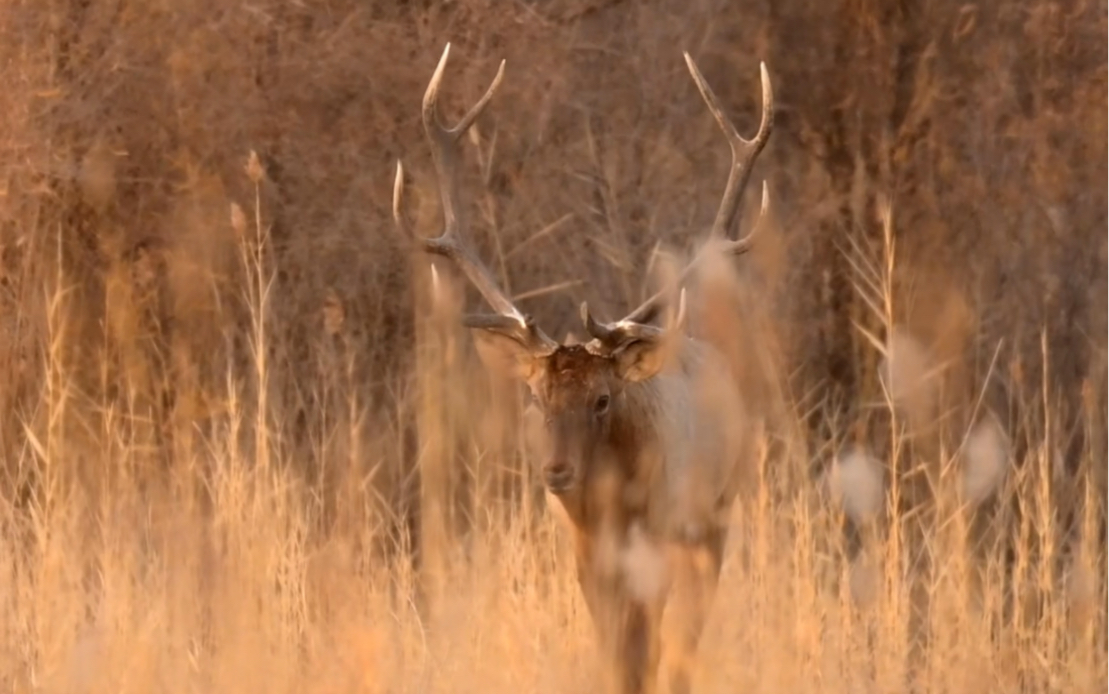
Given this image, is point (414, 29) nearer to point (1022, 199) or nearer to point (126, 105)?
point (126, 105)

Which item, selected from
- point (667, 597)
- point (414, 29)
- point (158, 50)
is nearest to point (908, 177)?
point (414, 29)

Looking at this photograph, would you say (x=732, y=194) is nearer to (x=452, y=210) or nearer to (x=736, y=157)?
(x=736, y=157)

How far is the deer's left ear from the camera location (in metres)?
5.46

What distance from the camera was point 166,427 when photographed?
8.23 metres

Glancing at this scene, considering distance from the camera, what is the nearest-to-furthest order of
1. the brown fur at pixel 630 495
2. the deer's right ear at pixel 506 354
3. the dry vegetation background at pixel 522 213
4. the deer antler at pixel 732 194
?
the brown fur at pixel 630 495 → the deer's right ear at pixel 506 354 → the deer antler at pixel 732 194 → the dry vegetation background at pixel 522 213

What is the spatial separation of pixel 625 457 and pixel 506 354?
44 cm

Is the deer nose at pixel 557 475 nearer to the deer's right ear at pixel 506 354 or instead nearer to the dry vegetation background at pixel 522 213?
the deer's right ear at pixel 506 354

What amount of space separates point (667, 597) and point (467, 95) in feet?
11.6

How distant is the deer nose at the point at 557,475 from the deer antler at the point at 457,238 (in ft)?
1.49

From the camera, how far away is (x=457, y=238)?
19.6ft

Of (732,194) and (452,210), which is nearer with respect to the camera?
(452,210)

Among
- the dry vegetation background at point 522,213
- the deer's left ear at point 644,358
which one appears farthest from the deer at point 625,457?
the dry vegetation background at point 522,213

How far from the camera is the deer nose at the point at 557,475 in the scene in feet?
17.0

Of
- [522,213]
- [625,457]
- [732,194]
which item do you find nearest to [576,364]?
[625,457]
